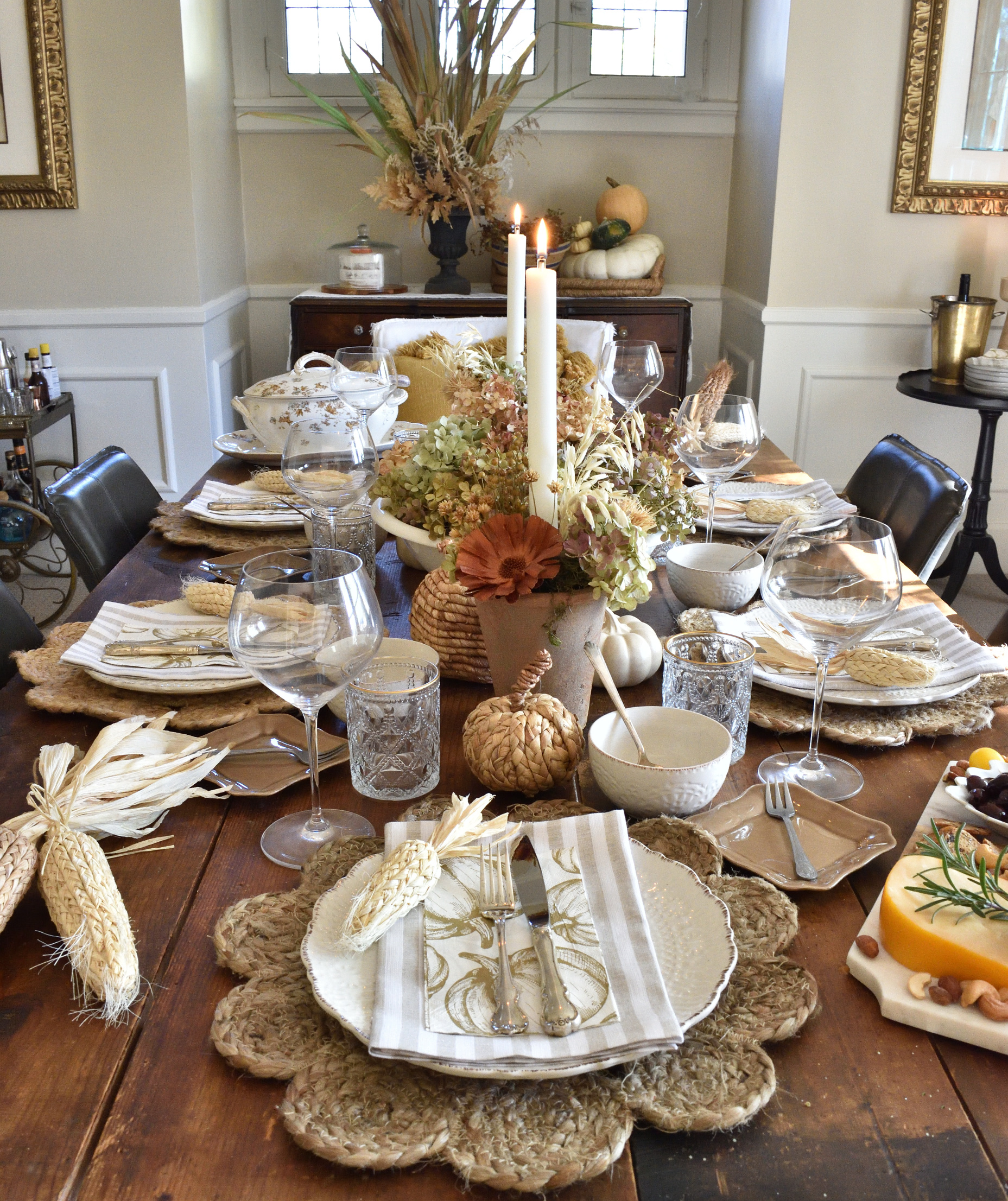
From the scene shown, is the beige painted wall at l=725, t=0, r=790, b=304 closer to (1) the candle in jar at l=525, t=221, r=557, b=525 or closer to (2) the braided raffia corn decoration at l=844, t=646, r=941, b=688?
(2) the braided raffia corn decoration at l=844, t=646, r=941, b=688

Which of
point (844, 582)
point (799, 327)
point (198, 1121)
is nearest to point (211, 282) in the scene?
point (799, 327)

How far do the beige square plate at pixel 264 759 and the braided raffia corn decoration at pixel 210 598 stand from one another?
0.70 ft

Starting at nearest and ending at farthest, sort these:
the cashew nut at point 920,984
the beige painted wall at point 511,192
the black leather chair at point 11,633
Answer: the cashew nut at point 920,984
the black leather chair at point 11,633
the beige painted wall at point 511,192

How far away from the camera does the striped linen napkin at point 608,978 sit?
1.91 feet

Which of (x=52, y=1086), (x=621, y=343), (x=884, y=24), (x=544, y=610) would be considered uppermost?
(x=884, y=24)

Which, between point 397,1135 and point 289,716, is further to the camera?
point 289,716

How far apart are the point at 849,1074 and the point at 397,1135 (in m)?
0.26

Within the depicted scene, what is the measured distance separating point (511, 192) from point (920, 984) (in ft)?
12.0

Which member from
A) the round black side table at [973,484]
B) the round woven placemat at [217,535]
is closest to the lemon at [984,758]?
the round woven placemat at [217,535]

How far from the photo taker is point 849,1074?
0.60 metres

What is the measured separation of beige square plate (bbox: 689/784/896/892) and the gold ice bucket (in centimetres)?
272

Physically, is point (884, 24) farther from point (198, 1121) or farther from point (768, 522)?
point (198, 1121)

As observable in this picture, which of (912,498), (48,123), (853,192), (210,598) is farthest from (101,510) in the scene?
(853,192)

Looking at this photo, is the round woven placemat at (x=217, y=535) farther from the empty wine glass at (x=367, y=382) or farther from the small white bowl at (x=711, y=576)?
the small white bowl at (x=711, y=576)
